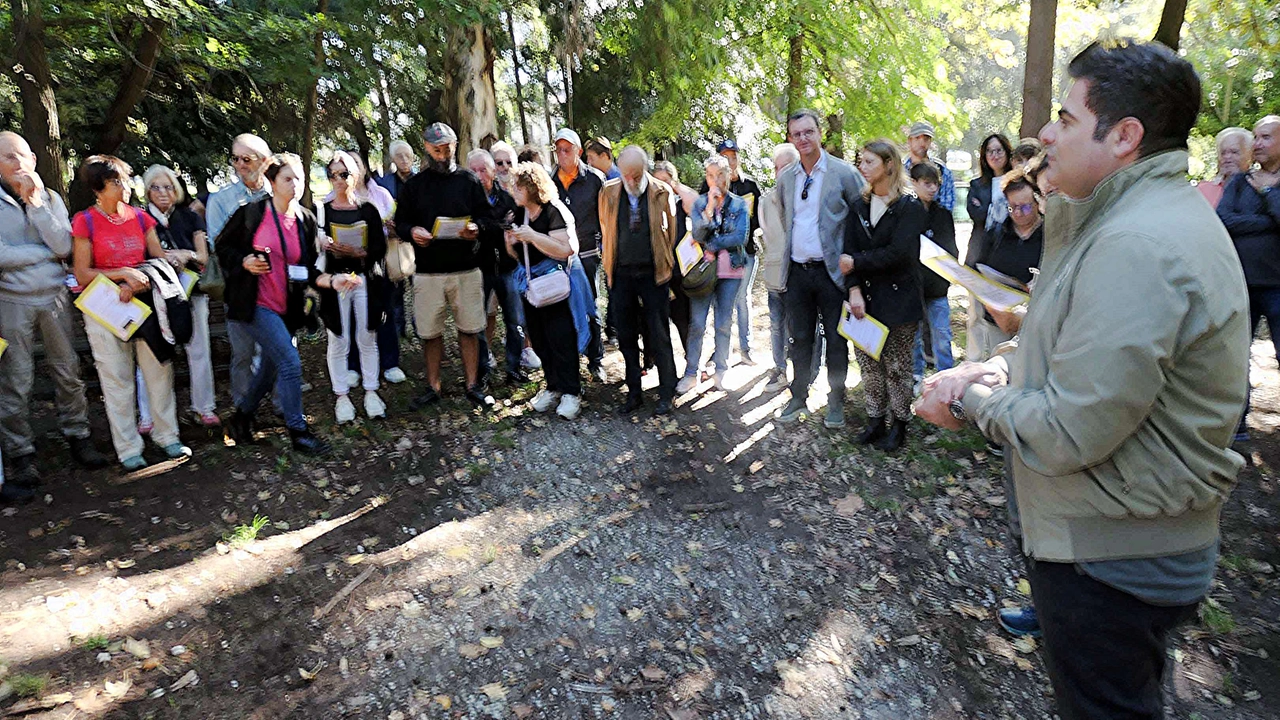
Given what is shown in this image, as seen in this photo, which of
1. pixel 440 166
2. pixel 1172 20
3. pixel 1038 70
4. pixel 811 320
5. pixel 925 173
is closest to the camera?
pixel 925 173

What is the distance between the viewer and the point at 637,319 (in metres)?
6.96

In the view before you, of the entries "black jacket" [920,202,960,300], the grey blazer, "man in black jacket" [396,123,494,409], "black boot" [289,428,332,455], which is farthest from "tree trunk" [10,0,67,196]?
"black jacket" [920,202,960,300]

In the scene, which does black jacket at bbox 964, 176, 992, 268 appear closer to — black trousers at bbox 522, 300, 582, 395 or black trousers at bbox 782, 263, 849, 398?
black trousers at bbox 782, 263, 849, 398

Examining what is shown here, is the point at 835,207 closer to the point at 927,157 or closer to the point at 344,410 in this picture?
the point at 927,157

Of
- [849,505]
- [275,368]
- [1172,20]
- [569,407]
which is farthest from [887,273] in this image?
[1172,20]

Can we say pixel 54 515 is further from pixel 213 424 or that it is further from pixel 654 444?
pixel 654 444

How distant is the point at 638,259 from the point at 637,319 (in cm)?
60

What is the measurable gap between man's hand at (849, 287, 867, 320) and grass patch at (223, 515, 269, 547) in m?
4.43

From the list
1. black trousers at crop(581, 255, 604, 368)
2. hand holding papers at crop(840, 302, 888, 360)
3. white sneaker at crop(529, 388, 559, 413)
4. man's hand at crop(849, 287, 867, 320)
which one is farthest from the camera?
black trousers at crop(581, 255, 604, 368)

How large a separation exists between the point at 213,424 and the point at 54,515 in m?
1.53

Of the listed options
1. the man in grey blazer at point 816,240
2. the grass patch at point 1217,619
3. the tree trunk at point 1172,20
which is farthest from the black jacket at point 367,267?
the tree trunk at point 1172,20

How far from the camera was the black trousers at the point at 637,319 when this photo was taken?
6.79 metres

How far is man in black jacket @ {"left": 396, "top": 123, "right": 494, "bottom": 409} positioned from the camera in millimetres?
6656

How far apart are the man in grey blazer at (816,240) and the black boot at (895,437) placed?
0.50m
